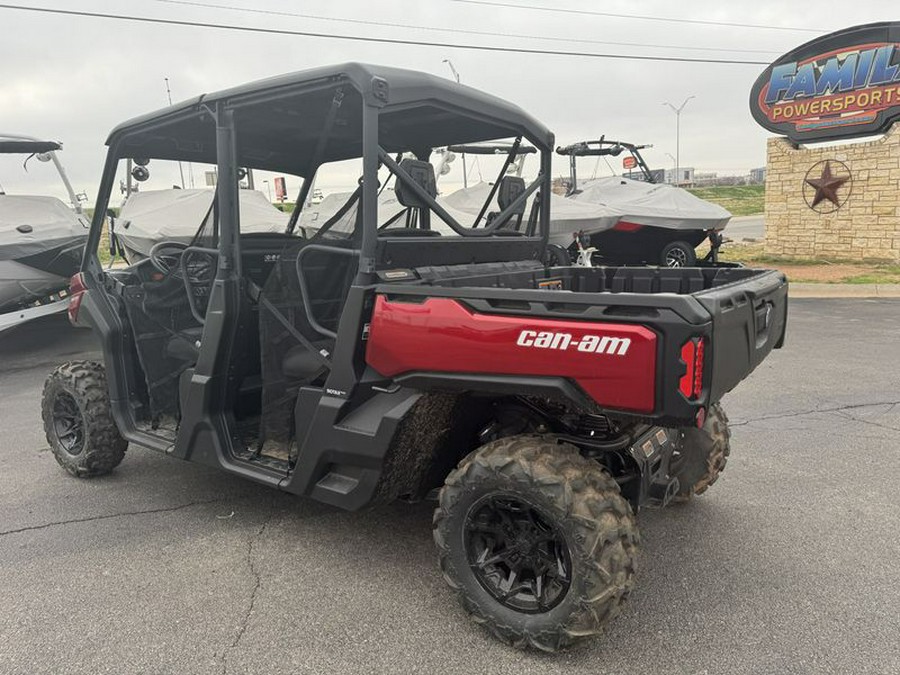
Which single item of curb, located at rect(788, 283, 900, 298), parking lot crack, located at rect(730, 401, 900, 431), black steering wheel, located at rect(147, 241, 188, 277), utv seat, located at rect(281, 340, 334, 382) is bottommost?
curb, located at rect(788, 283, 900, 298)

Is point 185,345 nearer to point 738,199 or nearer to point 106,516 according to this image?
point 106,516

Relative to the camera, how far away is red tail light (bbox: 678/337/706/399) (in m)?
2.22

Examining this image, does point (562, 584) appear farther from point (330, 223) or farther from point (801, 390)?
point (801, 390)

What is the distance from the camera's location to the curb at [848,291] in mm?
12617

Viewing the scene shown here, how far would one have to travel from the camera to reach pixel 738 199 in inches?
2104

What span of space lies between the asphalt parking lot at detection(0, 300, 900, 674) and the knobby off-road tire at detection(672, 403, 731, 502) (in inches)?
9.2

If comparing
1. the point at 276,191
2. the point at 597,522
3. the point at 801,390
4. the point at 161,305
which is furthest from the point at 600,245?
the point at 597,522

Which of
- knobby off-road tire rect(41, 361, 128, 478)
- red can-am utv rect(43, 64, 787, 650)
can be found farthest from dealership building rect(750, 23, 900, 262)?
knobby off-road tire rect(41, 361, 128, 478)

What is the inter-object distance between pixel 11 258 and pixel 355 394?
7.58 m

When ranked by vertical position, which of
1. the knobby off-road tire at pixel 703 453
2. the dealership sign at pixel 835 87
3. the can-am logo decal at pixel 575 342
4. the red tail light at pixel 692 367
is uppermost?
the dealership sign at pixel 835 87

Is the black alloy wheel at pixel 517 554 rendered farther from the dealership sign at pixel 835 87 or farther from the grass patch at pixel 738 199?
Answer: the grass patch at pixel 738 199

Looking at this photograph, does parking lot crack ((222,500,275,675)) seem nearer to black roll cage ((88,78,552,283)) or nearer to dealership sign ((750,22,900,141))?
black roll cage ((88,78,552,283))

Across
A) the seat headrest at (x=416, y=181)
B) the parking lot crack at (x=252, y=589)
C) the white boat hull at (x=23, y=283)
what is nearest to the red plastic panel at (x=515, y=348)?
the seat headrest at (x=416, y=181)

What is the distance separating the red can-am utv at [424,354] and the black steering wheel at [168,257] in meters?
0.02
